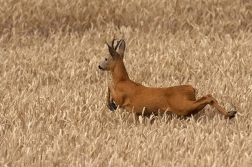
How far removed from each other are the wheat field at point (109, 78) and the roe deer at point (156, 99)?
0.09 meters

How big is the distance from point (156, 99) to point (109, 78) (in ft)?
8.20

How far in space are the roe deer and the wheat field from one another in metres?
0.09

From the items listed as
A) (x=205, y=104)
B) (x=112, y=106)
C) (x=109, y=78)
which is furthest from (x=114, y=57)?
(x=109, y=78)

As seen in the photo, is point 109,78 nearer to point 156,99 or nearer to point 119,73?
point 119,73

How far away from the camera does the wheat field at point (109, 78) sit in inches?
230

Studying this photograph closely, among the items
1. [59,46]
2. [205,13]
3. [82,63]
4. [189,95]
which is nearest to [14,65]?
[82,63]

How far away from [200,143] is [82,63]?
4.09 metres

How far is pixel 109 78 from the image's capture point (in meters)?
9.13

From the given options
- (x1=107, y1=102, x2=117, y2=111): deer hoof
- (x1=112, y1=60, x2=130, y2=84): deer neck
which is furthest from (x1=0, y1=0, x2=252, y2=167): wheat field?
(x1=112, y1=60, x2=130, y2=84): deer neck

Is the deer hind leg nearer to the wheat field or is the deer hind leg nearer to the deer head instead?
the wheat field

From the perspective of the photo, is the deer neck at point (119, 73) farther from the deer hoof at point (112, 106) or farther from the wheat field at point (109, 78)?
the wheat field at point (109, 78)

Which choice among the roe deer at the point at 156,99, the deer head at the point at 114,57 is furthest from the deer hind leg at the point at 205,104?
the deer head at the point at 114,57

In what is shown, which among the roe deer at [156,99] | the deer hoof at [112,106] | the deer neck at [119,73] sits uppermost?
the deer neck at [119,73]

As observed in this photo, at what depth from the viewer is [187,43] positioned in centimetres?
1136
